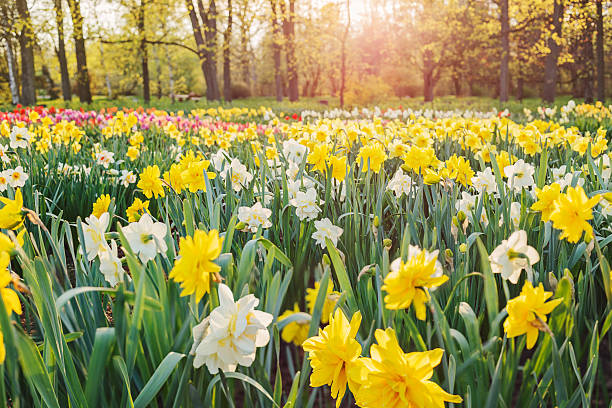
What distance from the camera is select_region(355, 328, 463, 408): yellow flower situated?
671mm

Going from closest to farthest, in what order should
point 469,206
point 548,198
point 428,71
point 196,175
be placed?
1. point 548,198
2. point 469,206
3. point 196,175
4. point 428,71

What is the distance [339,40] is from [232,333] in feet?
58.6

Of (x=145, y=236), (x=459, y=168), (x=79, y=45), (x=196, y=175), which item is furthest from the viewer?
(x=79, y=45)

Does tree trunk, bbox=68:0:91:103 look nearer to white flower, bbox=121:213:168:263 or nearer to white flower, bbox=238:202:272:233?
white flower, bbox=238:202:272:233

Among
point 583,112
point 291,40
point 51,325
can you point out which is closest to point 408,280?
point 51,325

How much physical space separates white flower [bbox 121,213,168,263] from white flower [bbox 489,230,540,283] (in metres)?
0.69

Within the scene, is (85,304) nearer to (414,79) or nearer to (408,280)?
(408,280)

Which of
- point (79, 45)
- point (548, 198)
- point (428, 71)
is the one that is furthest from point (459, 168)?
point (428, 71)

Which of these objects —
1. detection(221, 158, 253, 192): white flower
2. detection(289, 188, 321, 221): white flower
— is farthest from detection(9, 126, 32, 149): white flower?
detection(289, 188, 321, 221): white flower

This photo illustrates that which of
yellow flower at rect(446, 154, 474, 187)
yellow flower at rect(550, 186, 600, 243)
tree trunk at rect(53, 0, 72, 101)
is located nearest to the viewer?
yellow flower at rect(550, 186, 600, 243)

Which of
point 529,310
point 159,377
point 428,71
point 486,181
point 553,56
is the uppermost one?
point 428,71

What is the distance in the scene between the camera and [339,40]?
57.7ft

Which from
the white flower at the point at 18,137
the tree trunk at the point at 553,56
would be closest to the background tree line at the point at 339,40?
the tree trunk at the point at 553,56

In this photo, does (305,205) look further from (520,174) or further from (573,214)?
(573,214)
